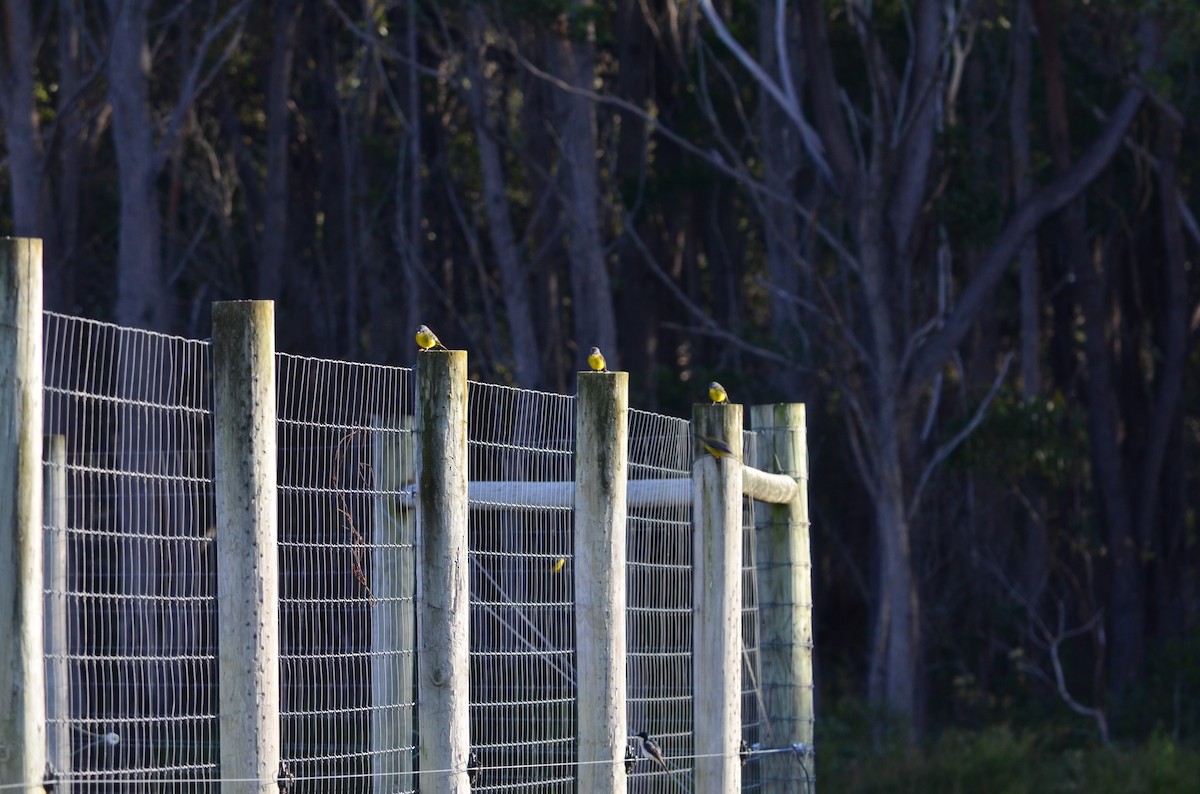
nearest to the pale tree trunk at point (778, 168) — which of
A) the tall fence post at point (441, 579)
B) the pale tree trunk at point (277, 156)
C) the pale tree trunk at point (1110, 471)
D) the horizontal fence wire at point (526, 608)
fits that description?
the pale tree trunk at point (1110, 471)

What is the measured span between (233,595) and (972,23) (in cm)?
1550

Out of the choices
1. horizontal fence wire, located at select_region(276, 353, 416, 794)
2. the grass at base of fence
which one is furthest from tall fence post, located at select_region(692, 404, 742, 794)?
the grass at base of fence

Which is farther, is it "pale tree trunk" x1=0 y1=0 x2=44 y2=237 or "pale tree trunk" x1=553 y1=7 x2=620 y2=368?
"pale tree trunk" x1=553 y1=7 x2=620 y2=368

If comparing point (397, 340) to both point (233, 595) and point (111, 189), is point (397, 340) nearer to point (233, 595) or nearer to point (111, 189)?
point (111, 189)

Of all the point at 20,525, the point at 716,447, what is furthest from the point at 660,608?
the point at 20,525

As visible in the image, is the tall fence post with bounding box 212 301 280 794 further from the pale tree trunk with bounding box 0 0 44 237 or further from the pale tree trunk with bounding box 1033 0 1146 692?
the pale tree trunk with bounding box 1033 0 1146 692

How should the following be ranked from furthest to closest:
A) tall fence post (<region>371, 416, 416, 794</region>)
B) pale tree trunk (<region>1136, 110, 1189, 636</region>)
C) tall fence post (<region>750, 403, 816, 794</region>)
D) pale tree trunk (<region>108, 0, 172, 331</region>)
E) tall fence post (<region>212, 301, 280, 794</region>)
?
pale tree trunk (<region>1136, 110, 1189, 636</region>) → pale tree trunk (<region>108, 0, 172, 331</region>) → tall fence post (<region>750, 403, 816, 794</region>) → tall fence post (<region>371, 416, 416, 794</region>) → tall fence post (<region>212, 301, 280, 794</region>)

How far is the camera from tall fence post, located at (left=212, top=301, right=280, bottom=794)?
3936 mm

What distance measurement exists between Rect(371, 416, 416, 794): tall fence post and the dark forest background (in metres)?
10.6

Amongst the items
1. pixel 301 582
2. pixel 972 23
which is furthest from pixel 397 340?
pixel 301 582

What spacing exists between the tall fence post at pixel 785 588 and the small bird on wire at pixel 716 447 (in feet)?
3.80

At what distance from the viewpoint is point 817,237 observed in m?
23.7

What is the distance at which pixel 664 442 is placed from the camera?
617 centimetres

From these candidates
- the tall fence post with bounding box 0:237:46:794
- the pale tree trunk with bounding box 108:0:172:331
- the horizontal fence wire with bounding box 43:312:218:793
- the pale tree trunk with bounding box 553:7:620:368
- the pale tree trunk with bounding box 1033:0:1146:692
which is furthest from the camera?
the pale tree trunk with bounding box 1033:0:1146:692
